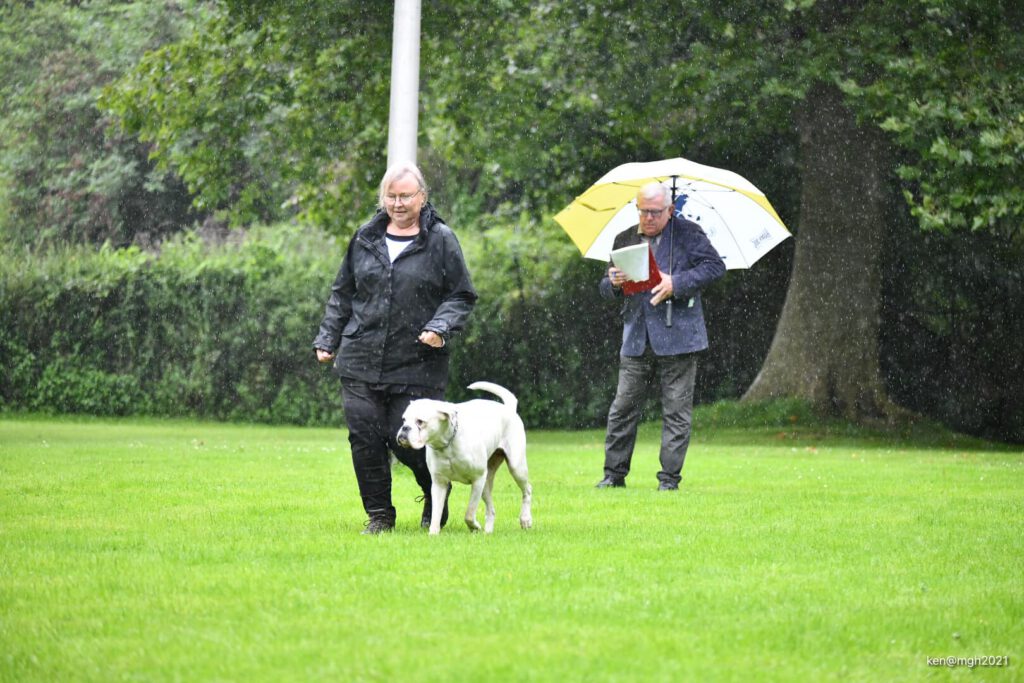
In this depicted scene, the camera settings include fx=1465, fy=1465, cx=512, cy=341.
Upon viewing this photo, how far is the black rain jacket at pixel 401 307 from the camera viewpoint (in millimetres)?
8102

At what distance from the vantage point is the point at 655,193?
1105cm

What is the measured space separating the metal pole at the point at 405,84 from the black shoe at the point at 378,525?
5.06 m

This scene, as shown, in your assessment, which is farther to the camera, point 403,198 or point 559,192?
point 559,192

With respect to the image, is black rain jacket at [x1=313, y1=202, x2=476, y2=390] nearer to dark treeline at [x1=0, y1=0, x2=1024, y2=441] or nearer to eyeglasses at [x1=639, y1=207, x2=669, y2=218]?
eyeglasses at [x1=639, y1=207, x2=669, y2=218]

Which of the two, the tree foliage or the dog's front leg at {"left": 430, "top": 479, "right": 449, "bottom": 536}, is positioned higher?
the tree foliage

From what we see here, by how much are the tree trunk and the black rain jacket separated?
46.8 feet

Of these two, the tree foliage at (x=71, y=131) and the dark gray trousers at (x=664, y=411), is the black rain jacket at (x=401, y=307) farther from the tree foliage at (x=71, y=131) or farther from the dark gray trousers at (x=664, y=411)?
the tree foliage at (x=71, y=131)

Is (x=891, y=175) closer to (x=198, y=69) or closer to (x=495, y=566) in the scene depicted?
(x=198, y=69)

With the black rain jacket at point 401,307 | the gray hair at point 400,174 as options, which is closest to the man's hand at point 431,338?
the black rain jacket at point 401,307

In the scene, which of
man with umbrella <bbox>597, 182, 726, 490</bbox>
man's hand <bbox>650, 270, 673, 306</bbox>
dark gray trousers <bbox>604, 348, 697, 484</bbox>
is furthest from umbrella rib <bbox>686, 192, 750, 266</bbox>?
man's hand <bbox>650, 270, 673, 306</bbox>

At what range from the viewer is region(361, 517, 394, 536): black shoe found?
818cm

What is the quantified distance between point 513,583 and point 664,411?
5.05 metres

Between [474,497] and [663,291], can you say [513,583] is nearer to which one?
[474,497]

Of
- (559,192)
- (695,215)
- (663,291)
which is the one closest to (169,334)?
(559,192)
